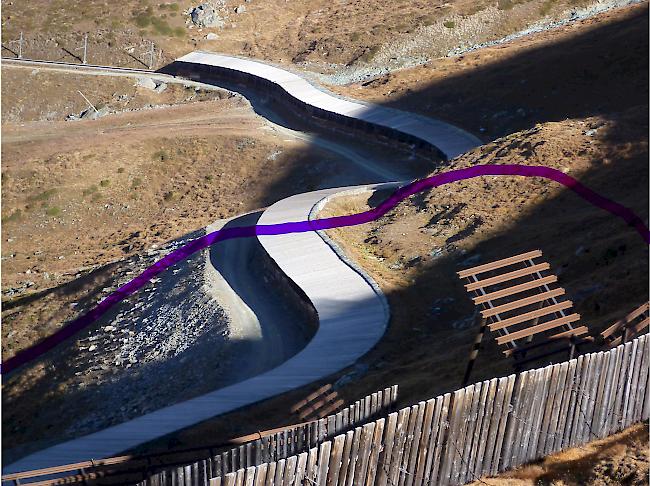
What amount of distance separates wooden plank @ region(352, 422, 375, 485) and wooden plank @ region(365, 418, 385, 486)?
6 centimetres

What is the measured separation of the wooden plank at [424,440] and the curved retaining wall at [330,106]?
1580 inches

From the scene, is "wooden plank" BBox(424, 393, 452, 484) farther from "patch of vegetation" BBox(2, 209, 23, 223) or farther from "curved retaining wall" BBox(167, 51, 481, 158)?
"patch of vegetation" BBox(2, 209, 23, 223)

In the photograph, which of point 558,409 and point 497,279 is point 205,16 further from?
point 558,409

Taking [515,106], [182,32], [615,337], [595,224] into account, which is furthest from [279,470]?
[182,32]

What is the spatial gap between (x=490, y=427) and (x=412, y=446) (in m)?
1.58

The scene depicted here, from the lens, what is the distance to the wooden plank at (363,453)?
16094mm

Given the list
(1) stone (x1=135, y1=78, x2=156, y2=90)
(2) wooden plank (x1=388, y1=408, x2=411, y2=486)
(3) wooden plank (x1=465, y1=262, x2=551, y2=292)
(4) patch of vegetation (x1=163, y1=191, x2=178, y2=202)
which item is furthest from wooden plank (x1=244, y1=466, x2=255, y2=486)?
(1) stone (x1=135, y1=78, x2=156, y2=90)

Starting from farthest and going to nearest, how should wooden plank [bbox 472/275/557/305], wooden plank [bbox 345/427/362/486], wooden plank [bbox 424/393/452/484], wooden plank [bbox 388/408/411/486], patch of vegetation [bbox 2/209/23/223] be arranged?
patch of vegetation [bbox 2/209/23/223] < wooden plank [bbox 472/275/557/305] < wooden plank [bbox 424/393/452/484] < wooden plank [bbox 388/408/411/486] < wooden plank [bbox 345/427/362/486]

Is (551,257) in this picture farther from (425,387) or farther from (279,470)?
(279,470)

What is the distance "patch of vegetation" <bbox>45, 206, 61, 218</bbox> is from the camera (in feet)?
221

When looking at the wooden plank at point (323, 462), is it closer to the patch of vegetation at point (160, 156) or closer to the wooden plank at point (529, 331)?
the wooden plank at point (529, 331)

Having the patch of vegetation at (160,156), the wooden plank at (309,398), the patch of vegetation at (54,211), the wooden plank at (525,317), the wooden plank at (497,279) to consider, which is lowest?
the patch of vegetation at (54,211)

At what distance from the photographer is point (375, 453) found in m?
16.4
